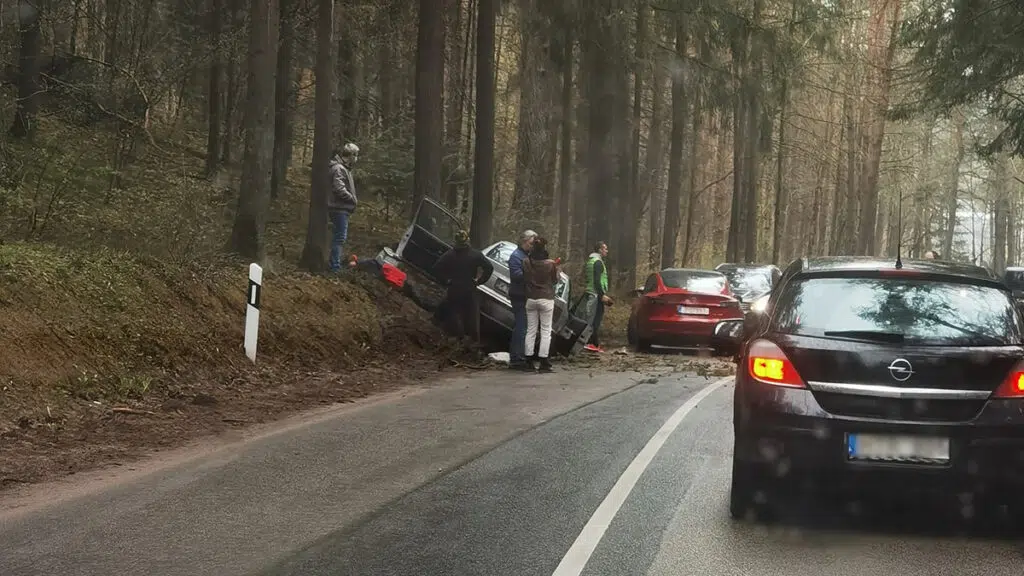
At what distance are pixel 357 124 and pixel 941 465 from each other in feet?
86.3

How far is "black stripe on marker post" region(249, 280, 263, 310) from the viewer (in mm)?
12266

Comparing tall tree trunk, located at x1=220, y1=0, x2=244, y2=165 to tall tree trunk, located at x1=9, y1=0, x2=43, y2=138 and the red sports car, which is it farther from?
the red sports car

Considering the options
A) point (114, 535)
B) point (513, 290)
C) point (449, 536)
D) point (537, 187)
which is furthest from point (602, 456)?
point (537, 187)

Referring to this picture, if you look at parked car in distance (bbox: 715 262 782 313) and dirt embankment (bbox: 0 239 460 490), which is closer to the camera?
dirt embankment (bbox: 0 239 460 490)

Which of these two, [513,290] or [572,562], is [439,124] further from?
[572,562]

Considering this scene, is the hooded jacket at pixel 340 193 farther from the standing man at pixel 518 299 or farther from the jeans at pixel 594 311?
the jeans at pixel 594 311

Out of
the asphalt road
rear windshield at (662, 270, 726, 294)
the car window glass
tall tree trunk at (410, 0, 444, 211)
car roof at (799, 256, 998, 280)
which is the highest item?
tall tree trunk at (410, 0, 444, 211)

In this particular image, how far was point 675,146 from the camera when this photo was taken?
101 feet

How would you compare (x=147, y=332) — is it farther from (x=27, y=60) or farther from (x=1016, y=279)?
(x=1016, y=279)

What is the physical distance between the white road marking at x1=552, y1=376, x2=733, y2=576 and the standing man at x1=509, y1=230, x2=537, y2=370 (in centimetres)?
498

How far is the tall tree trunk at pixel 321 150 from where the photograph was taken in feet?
60.2

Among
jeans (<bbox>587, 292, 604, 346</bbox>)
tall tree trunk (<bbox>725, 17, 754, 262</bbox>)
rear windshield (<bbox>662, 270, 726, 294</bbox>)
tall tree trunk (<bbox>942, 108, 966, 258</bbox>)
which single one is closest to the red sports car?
rear windshield (<bbox>662, 270, 726, 294</bbox>)

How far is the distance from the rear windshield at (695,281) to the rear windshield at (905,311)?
13.1 metres

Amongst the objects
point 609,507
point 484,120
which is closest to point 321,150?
point 484,120
